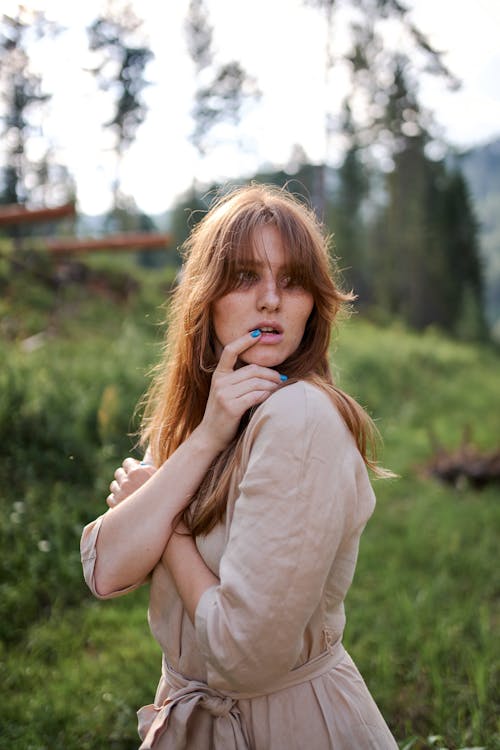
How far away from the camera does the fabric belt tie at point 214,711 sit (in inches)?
60.1

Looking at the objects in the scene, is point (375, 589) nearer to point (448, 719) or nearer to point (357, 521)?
point (448, 719)

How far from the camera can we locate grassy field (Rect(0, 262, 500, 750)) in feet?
11.4

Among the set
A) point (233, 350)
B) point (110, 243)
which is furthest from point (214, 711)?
point (110, 243)

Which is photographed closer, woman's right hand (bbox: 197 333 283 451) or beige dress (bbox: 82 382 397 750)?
beige dress (bbox: 82 382 397 750)

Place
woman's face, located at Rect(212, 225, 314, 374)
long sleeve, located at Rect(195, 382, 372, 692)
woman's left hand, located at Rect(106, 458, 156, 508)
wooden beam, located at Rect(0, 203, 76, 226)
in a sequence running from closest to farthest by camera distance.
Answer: long sleeve, located at Rect(195, 382, 372, 692), woman's face, located at Rect(212, 225, 314, 374), woman's left hand, located at Rect(106, 458, 156, 508), wooden beam, located at Rect(0, 203, 76, 226)

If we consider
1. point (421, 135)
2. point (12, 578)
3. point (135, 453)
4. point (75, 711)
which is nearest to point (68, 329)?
point (135, 453)

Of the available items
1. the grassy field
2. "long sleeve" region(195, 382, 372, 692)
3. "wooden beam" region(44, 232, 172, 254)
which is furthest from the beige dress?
"wooden beam" region(44, 232, 172, 254)

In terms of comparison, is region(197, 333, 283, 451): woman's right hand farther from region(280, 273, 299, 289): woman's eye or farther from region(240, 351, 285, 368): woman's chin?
region(280, 273, 299, 289): woman's eye

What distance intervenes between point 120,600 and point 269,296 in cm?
374

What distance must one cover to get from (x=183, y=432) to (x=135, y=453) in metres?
4.76

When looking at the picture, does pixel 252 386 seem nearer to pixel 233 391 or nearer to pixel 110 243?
pixel 233 391

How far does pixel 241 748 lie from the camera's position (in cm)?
152

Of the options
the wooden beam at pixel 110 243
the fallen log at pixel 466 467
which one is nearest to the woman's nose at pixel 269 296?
the fallen log at pixel 466 467

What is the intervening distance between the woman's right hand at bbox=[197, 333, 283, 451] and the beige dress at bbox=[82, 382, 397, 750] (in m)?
0.07
